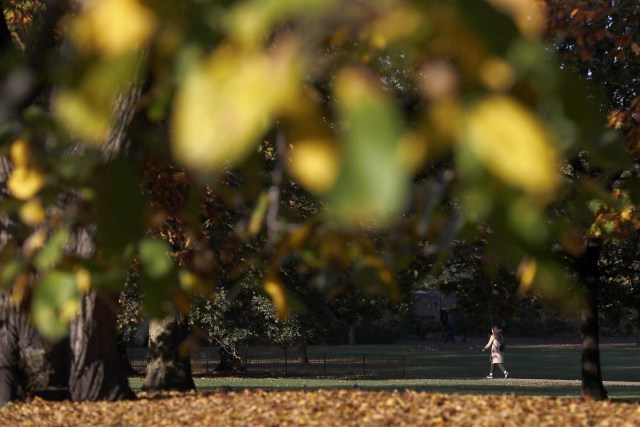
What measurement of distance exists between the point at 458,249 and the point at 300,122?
21.4 meters

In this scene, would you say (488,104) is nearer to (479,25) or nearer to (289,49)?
(479,25)

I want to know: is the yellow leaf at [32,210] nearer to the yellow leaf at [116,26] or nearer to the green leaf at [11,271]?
the green leaf at [11,271]

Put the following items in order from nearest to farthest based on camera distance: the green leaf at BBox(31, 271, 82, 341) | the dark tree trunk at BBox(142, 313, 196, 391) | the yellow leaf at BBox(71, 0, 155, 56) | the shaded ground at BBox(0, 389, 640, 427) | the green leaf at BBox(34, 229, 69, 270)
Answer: the yellow leaf at BBox(71, 0, 155, 56), the green leaf at BBox(31, 271, 82, 341), the green leaf at BBox(34, 229, 69, 270), the shaded ground at BBox(0, 389, 640, 427), the dark tree trunk at BBox(142, 313, 196, 391)

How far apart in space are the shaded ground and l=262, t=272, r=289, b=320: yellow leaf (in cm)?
412

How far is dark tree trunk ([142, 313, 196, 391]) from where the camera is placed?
19516 millimetres

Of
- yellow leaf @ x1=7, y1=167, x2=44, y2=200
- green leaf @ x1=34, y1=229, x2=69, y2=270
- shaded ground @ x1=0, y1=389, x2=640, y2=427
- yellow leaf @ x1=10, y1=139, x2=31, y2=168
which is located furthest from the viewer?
shaded ground @ x1=0, y1=389, x2=640, y2=427

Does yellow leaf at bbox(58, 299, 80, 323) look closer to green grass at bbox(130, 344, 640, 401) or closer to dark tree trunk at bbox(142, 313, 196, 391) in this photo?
dark tree trunk at bbox(142, 313, 196, 391)

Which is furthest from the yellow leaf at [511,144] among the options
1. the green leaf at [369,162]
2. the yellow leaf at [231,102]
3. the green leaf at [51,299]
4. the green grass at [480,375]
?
the green grass at [480,375]

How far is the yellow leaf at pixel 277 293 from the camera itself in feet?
10.4

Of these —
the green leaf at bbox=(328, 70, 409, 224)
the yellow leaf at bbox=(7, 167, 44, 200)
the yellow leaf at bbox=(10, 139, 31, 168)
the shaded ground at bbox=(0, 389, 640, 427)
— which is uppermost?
the yellow leaf at bbox=(10, 139, 31, 168)

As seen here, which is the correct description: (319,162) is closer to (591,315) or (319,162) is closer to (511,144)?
(511,144)

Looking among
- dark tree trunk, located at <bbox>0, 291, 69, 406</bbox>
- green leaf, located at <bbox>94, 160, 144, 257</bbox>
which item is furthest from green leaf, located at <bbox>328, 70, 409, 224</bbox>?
dark tree trunk, located at <bbox>0, 291, 69, 406</bbox>

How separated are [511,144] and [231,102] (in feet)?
1.34

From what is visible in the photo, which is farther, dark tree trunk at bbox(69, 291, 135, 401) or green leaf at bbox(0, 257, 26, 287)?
dark tree trunk at bbox(69, 291, 135, 401)
